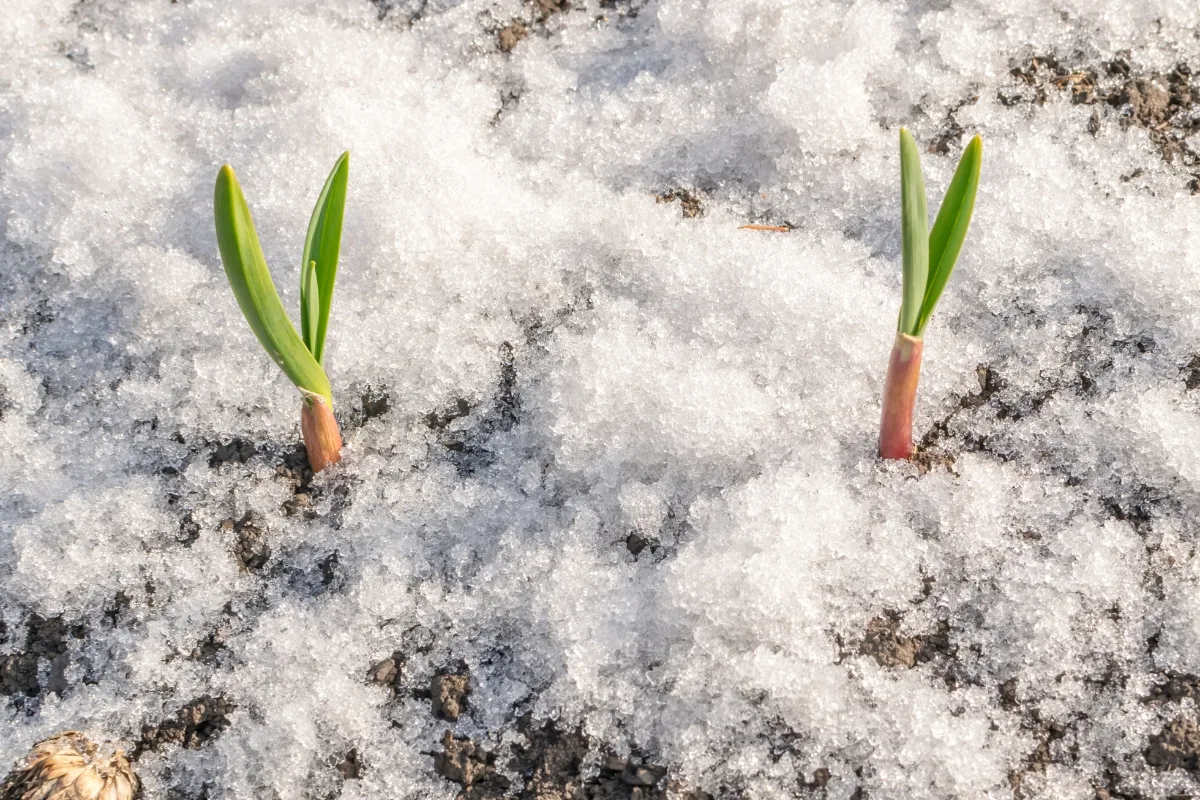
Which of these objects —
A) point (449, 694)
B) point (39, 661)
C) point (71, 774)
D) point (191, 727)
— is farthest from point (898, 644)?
point (39, 661)

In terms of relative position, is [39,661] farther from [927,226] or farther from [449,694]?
[927,226]

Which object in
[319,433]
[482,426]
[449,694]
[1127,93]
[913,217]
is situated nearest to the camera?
[913,217]

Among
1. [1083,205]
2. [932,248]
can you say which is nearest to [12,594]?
[932,248]

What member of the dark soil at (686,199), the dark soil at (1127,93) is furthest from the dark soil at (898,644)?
the dark soil at (1127,93)

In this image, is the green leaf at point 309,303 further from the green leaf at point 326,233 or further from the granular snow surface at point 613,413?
the granular snow surface at point 613,413

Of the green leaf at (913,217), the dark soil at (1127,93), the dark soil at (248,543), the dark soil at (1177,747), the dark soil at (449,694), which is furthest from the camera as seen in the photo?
the dark soil at (1127,93)

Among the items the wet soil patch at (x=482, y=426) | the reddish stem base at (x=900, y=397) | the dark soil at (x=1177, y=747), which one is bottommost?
the wet soil patch at (x=482, y=426)
